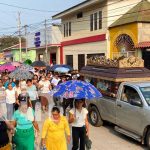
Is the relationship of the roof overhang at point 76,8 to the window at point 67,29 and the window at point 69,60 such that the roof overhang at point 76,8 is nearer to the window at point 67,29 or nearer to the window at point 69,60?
the window at point 67,29

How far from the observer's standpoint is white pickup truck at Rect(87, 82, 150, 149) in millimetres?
9328

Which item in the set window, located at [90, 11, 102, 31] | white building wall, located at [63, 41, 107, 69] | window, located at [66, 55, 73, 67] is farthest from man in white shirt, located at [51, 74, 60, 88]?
window, located at [66, 55, 73, 67]

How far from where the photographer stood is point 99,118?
12.3m

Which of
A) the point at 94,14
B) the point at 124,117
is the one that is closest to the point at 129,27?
the point at 94,14

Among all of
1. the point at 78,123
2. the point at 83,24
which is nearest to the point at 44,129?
the point at 78,123

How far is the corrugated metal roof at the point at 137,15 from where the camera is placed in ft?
80.0

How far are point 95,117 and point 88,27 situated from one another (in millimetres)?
19704

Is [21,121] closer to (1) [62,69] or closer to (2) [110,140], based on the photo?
(2) [110,140]

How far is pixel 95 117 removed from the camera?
12.6m

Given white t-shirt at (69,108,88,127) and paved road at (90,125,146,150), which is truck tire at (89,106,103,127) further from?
white t-shirt at (69,108,88,127)

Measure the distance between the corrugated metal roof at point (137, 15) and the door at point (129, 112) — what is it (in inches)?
561

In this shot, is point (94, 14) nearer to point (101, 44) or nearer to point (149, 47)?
point (101, 44)

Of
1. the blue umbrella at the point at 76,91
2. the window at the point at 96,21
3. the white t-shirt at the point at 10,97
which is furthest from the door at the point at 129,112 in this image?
the window at the point at 96,21

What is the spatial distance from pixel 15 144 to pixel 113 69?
5.43 meters
